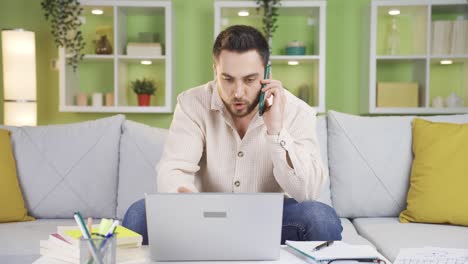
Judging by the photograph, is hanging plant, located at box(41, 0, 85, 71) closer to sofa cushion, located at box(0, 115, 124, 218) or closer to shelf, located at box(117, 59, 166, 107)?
shelf, located at box(117, 59, 166, 107)

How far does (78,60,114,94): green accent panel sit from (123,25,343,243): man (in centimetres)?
216

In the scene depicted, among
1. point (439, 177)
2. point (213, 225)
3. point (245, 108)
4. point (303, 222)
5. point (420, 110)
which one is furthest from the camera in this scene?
point (420, 110)

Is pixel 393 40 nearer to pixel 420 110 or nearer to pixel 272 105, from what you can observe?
pixel 420 110

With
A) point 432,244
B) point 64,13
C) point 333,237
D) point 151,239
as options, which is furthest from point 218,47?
point 64,13

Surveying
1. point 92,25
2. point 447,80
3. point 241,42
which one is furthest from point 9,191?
point 447,80

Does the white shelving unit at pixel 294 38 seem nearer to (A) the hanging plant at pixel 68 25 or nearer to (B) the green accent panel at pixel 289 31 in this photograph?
(B) the green accent panel at pixel 289 31

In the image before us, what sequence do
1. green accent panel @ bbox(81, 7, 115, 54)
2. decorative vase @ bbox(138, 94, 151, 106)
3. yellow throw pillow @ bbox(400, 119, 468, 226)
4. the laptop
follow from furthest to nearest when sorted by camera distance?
green accent panel @ bbox(81, 7, 115, 54)
decorative vase @ bbox(138, 94, 151, 106)
yellow throw pillow @ bbox(400, 119, 468, 226)
the laptop

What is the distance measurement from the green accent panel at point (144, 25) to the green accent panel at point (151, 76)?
208 mm

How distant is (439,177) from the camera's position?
2400 millimetres

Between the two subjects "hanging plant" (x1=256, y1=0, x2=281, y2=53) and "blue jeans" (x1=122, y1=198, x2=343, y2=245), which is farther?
"hanging plant" (x1=256, y1=0, x2=281, y2=53)

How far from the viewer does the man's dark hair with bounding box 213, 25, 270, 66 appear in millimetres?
1960

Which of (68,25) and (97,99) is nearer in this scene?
(68,25)

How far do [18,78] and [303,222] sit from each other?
108 inches

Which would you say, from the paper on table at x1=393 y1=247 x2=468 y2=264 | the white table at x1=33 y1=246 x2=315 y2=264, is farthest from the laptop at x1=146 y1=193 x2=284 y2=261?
the paper on table at x1=393 y1=247 x2=468 y2=264
